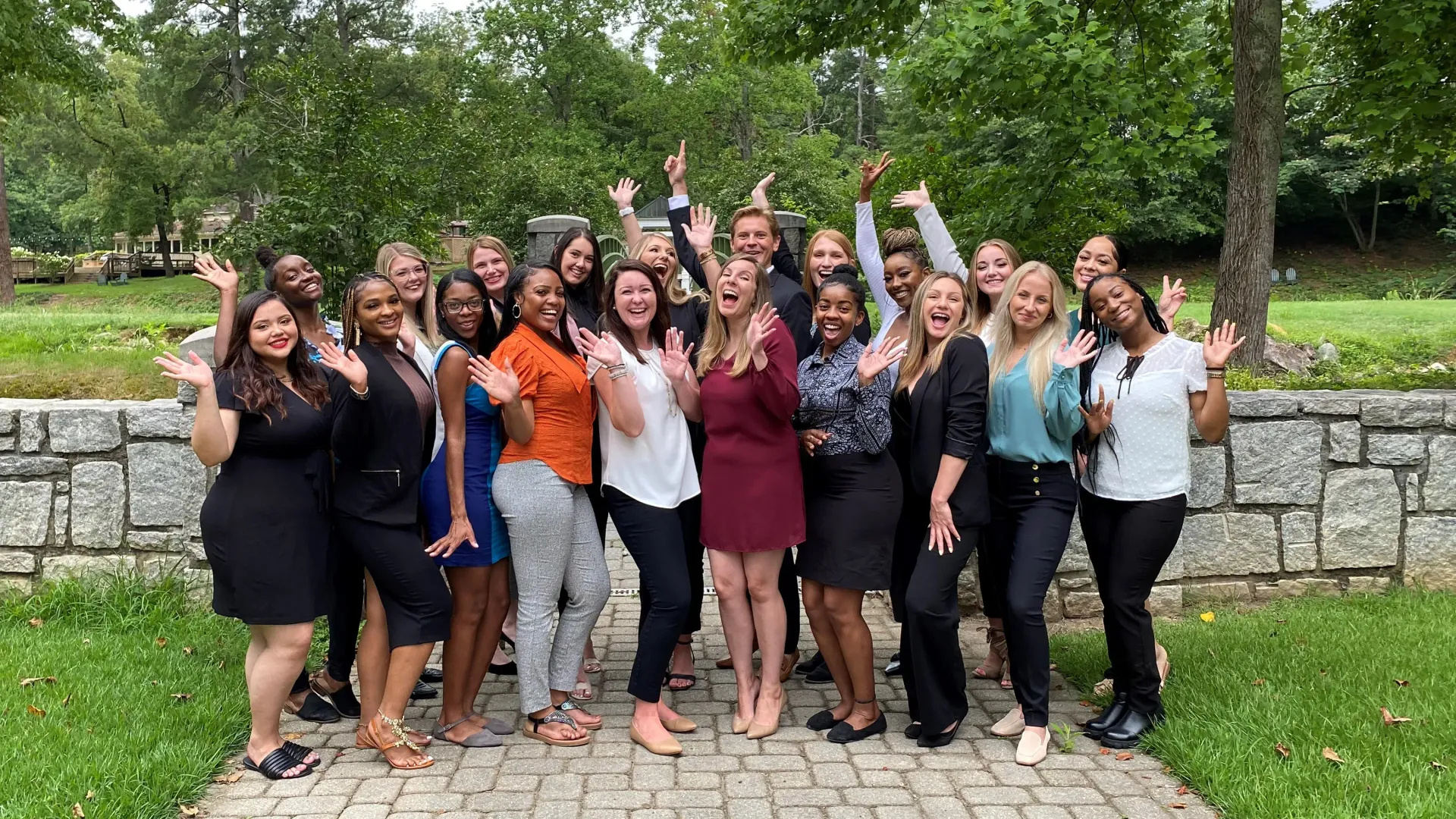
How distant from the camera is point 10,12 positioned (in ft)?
47.1

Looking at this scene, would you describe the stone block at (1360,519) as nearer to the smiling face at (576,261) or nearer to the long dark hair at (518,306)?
the smiling face at (576,261)

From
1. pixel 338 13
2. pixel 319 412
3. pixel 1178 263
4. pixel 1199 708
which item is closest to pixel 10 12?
pixel 319 412

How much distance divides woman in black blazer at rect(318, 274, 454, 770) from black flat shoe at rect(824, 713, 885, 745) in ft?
5.14

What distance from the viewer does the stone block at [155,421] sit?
575cm

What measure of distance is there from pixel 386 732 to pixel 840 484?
1.95m

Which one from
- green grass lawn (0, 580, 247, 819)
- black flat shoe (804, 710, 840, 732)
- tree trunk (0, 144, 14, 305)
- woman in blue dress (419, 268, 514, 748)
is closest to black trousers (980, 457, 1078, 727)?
black flat shoe (804, 710, 840, 732)

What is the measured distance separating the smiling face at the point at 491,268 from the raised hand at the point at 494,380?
1227 millimetres

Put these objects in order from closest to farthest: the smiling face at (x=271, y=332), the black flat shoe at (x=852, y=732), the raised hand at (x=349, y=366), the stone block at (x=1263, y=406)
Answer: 1. the raised hand at (x=349, y=366)
2. the smiling face at (x=271, y=332)
3. the black flat shoe at (x=852, y=732)
4. the stone block at (x=1263, y=406)

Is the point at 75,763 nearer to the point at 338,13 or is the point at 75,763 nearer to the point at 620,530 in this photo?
the point at 620,530

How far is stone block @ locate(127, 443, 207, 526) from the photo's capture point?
228 inches

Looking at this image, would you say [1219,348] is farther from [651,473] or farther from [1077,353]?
[651,473]

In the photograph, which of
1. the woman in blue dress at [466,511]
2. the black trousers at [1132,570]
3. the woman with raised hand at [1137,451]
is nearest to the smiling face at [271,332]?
the woman in blue dress at [466,511]

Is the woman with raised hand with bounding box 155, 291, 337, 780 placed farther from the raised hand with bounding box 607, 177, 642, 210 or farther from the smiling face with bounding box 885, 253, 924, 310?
the smiling face with bounding box 885, 253, 924, 310

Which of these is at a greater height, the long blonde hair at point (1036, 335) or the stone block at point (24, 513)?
the long blonde hair at point (1036, 335)
